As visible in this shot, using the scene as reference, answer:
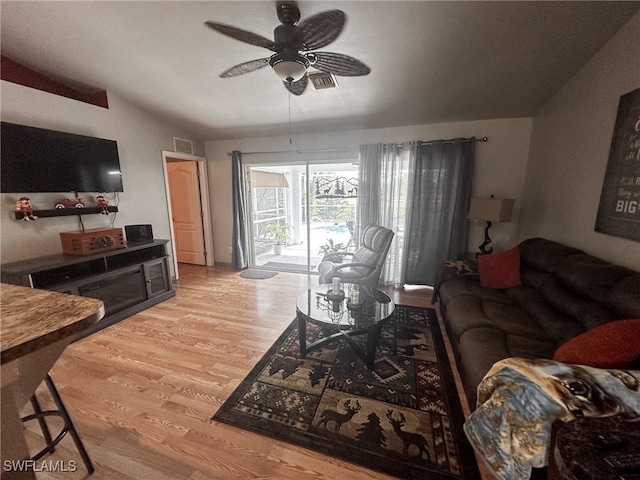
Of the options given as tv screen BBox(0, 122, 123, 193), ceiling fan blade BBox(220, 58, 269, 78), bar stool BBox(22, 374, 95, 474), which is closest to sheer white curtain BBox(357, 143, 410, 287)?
ceiling fan blade BBox(220, 58, 269, 78)

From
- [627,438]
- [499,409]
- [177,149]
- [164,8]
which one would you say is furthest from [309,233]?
[627,438]

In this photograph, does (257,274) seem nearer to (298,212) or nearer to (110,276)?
(110,276)

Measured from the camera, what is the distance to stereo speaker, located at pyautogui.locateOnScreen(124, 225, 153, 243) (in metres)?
3.23

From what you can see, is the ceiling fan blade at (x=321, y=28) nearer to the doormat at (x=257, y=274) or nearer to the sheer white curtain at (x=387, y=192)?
the sheer white curtain at (x=387, y=192)

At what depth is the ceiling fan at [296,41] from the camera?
4.59 ft

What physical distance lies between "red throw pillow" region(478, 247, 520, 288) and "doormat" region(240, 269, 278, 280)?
301 cm

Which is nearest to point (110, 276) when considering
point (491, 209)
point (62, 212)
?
point (62, 212)

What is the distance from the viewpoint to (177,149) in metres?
3.97

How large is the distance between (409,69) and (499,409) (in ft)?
8.55

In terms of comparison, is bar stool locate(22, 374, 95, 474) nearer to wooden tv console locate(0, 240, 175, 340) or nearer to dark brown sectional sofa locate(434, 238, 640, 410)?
wooden tv console locate(0, 240, 175, 340)

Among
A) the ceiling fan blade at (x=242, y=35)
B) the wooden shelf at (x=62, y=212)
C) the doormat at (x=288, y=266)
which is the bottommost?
the doormat at (x=288, y=266)

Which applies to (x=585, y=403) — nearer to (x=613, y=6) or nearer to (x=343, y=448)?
(x=343, y=448)

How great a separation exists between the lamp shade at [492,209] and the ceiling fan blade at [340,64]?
6.74 feet

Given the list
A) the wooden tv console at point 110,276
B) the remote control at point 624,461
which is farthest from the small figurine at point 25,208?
the remote control at point 624,461
